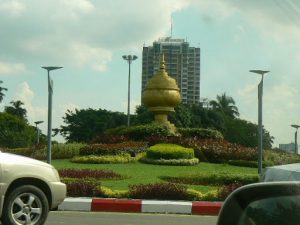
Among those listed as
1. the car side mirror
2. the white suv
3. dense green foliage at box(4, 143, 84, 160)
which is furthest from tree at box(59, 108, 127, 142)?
the car side mirror

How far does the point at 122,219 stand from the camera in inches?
457

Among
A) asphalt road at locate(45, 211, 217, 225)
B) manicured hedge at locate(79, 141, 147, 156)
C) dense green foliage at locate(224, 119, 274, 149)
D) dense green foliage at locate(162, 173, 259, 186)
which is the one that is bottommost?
asphalt road at locate(45, 211, 217, 225)

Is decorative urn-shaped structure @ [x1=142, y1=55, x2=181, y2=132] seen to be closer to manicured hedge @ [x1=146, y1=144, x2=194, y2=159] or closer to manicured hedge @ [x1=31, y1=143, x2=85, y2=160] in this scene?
manicured hedge @ [x1=31, y1=143, x2=85, y2=160]

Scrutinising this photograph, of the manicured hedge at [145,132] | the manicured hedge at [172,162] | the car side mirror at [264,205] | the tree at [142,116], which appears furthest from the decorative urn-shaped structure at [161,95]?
the car side mirror at [264,205]

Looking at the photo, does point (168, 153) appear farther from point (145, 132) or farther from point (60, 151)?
point (145, 132)

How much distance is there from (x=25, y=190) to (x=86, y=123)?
198 feet

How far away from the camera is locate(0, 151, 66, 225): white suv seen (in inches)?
333

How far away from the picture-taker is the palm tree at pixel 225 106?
268ft

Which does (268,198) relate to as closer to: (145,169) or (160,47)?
(145,169)

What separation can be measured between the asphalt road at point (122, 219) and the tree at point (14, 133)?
48475 mm

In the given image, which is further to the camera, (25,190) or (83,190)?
(83,190)

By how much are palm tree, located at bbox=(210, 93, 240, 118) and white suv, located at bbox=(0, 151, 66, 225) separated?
240 feet

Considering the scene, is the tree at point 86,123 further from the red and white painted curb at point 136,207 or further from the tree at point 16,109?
the red and white painted curb at point 136,207

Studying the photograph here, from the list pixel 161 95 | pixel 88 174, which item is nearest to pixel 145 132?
pixel 161 95
